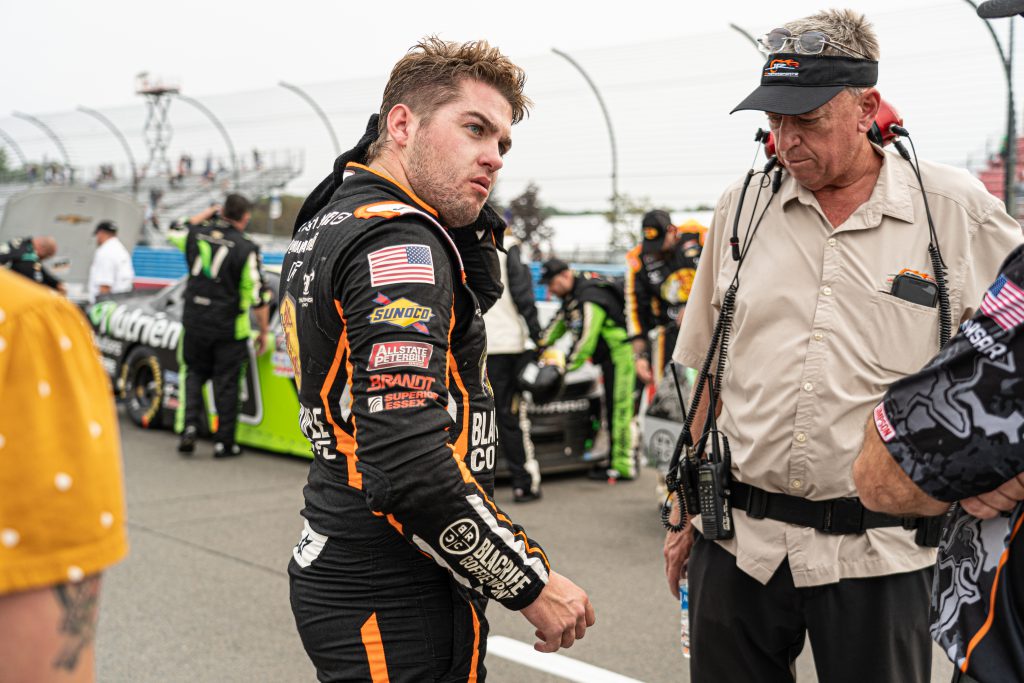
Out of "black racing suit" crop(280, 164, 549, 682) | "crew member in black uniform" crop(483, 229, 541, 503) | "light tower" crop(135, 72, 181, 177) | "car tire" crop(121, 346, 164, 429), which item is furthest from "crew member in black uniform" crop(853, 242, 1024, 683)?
"light tower" crop(135, 72, 181, 177)

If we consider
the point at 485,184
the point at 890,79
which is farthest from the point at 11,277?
the point at 890,79

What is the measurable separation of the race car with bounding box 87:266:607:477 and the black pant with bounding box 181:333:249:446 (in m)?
0.22

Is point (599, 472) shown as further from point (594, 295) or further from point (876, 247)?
point (876, 247)

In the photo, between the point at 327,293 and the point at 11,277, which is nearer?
the point at 11,277

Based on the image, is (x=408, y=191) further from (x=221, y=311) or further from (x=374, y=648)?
(x=221, y=311)

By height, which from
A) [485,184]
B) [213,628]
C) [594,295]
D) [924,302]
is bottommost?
[213,628]

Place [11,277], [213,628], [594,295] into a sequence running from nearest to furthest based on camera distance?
[11,277], [213,628], [594,295]

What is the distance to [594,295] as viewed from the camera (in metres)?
7.70

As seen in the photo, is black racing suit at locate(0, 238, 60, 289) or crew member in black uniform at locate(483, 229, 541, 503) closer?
crew member in black uniform at locate(483, 229, 541, 503)

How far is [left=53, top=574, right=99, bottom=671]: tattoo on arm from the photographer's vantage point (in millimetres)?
1114

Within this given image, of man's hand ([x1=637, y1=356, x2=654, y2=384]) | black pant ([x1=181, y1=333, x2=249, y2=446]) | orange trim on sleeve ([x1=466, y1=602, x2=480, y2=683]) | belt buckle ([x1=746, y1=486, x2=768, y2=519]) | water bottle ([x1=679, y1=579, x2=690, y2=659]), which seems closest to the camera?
orange trim on sleeve ([x1=466, y1=602, x2=480, y2=683])

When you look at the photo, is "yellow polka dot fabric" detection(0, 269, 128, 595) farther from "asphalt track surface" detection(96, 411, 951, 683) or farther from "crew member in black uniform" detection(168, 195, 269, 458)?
"crew member in black uniform" detection(168, 195, 269, 458)

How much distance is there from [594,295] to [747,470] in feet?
17.0

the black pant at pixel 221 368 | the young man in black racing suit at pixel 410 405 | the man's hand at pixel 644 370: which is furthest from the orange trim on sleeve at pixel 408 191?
the black pant at pixel 221 368
